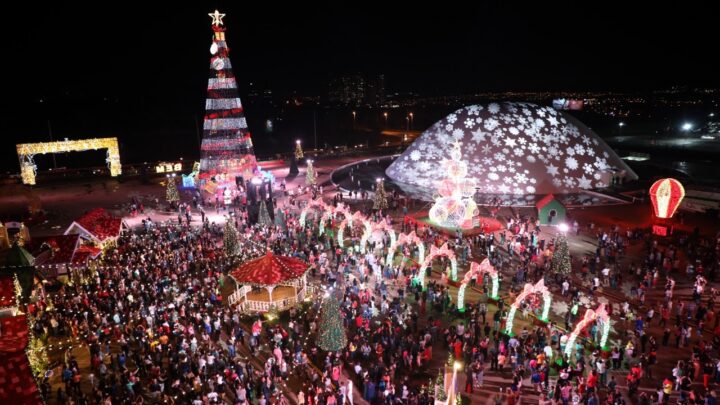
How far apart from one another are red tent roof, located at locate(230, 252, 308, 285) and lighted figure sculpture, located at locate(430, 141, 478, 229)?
11.3 meters

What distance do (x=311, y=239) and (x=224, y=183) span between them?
481 inches

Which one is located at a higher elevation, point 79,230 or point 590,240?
point 79,230

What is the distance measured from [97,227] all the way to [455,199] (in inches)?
728

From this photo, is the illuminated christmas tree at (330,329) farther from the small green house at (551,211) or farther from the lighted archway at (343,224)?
the small green house at (551,211)

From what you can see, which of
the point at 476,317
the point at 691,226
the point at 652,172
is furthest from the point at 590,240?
the point at 652,172

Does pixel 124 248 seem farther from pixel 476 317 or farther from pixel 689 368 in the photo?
pixel 689 368

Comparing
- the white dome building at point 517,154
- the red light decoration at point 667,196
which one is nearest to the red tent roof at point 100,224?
the white dome building at point 517,154

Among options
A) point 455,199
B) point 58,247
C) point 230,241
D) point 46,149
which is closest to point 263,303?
point 230,241

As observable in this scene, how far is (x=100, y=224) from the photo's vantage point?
2481 cm

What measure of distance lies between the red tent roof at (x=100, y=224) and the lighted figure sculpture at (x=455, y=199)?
16.9 meters

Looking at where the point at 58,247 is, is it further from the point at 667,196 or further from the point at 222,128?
the point at 667,196

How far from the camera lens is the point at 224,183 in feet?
116

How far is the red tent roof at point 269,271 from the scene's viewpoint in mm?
18422

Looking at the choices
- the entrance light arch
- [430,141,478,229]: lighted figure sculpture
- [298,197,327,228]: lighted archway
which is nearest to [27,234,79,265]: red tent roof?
[298,197,327,228]: lighted archway
